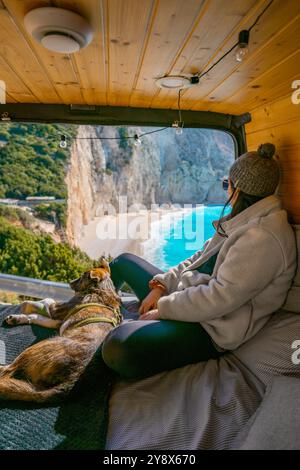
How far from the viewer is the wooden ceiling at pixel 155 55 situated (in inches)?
49.7

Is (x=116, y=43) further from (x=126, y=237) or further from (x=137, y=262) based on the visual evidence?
(x=126, y=237)

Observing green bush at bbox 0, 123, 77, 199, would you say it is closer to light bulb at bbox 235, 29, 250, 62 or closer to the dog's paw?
the dog's paw

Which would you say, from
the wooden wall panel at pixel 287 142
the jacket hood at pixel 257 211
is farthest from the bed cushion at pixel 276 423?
the wooden wall panel at pixel 287 142

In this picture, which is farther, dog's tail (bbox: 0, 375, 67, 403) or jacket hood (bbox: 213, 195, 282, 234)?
jacket hood (bbox: 213, 195, 282, 234)

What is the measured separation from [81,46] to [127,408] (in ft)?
5.33

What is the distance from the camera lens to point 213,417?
1246 mm

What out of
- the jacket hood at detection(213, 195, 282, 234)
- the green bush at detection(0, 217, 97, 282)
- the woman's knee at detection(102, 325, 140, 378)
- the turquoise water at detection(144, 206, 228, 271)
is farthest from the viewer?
the turquoise water at detection(144, 206, 228, 271)

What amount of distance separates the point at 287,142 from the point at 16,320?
2.26 meters

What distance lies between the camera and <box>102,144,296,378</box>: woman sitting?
1.41 m

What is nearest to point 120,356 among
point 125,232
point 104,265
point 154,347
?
point 154,347

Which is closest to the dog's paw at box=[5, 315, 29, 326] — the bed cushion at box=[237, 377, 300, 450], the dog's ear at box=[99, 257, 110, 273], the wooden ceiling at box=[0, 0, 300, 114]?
the dog's ear at box=[99, 257, 110, 273]

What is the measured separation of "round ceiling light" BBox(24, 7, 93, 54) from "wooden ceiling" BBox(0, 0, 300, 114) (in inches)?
1.3

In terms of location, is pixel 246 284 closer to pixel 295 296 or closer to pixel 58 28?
pixel 295 296

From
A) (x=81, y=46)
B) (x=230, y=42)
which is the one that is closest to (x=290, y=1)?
(x=230, y=42)
